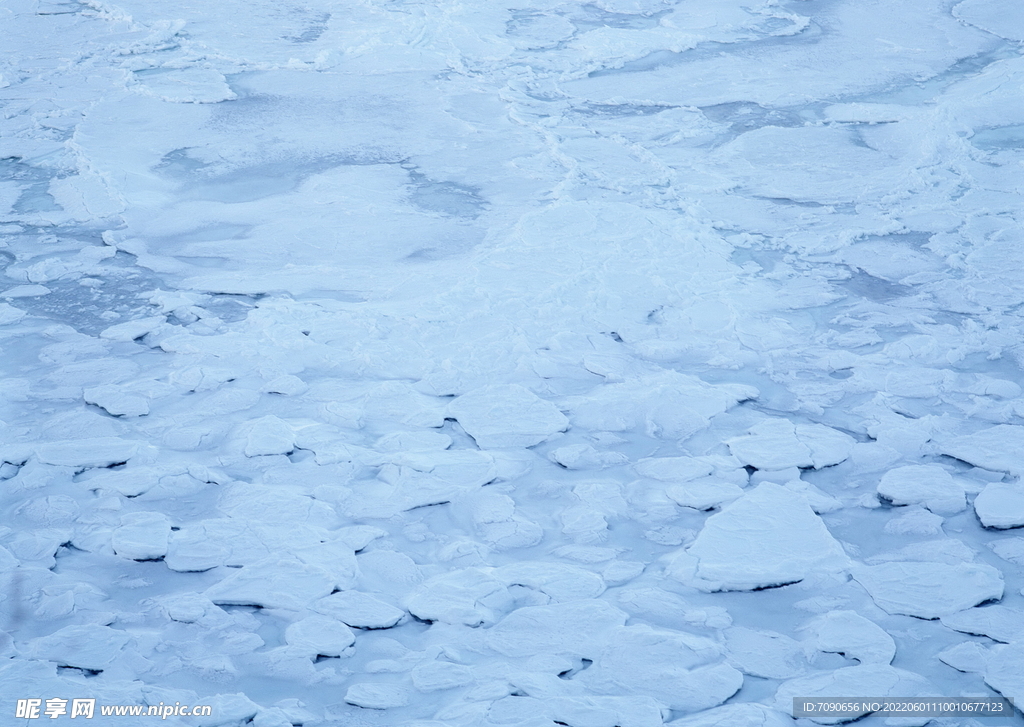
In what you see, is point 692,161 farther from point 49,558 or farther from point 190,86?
point 49,558

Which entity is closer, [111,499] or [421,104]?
[111,499]

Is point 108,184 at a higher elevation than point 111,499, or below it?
higher

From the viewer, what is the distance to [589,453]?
232 centimetres

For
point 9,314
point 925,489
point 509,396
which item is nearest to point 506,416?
point 509,396

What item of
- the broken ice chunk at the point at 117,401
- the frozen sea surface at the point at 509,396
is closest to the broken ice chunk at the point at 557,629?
the frozen sea surface at the point at 509,396

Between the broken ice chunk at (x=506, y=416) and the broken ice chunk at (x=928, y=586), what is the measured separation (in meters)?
0.88

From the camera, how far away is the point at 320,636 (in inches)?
69.7

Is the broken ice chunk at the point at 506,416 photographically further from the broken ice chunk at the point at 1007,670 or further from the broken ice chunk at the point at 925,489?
the broken ice chunk at the point at 1007,670

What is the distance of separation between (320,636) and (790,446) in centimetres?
130

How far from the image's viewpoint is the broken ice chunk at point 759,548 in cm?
191

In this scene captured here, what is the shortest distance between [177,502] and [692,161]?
2796mm

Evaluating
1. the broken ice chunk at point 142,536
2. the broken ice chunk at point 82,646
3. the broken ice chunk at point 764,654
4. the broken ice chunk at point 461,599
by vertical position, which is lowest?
the broken ice chunk at point 764,654

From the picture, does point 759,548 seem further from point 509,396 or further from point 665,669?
point 509,396

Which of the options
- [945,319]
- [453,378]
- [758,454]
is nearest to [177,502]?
[453,378]
